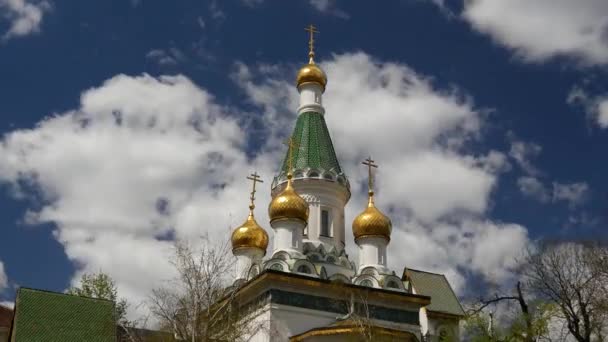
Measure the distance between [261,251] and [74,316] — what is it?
652 cm

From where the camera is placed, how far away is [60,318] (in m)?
21.2

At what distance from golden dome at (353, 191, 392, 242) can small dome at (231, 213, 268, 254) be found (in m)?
3.16

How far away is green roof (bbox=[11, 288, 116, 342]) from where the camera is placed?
20.5m

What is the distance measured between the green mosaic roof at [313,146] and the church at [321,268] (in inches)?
1.4

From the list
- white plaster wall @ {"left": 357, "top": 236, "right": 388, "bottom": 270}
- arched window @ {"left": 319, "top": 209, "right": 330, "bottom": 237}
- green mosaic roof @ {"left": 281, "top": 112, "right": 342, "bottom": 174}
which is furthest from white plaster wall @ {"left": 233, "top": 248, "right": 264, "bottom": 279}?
white plaster wall @ {"left": 357, "top": 236, "right": 388, "bottom": 270}

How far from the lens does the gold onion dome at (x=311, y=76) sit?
28017mm

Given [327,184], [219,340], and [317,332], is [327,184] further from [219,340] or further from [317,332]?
[219,340]

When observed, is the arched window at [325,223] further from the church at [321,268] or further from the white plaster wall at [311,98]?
the white plaster wall at [311,98]

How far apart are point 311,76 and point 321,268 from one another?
8.00 metres

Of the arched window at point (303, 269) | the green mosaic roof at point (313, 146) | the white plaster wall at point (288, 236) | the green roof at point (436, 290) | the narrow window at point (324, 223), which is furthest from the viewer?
the green mosaic roof at point (313, 146)

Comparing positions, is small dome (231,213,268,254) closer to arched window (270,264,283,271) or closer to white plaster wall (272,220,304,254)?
white plaster wall (272,220,304,254)

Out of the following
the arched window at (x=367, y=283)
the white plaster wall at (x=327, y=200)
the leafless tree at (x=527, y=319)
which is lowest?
the leafless tree at (x=527, y=319)

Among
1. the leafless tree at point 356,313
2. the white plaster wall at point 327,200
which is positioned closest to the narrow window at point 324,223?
the white plaster wall at point 327,200

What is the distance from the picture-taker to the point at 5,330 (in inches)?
953
